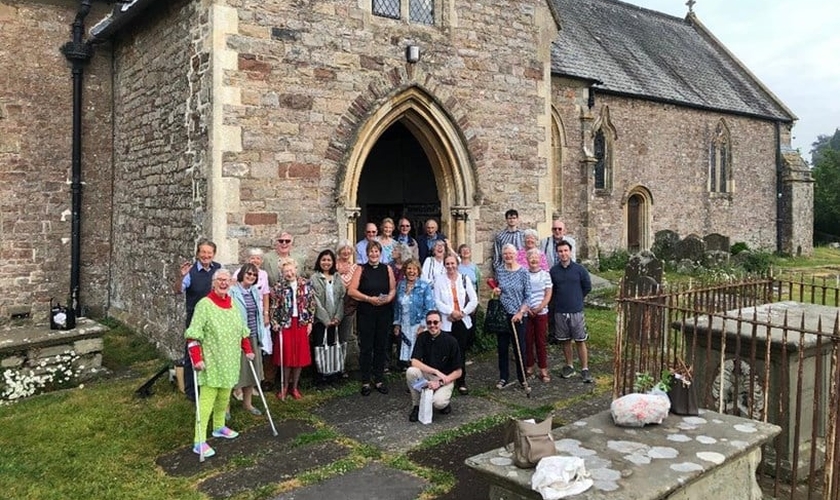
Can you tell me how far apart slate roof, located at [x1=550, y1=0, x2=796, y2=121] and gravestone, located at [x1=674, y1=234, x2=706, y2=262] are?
17.6 feet

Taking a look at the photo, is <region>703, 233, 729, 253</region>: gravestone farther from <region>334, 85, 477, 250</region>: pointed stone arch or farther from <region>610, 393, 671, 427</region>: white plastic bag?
<region>610, 393, 671, 427</region>: white plastic bag

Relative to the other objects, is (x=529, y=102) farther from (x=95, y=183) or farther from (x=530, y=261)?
(x=95, y=183)

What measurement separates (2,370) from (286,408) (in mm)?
3550

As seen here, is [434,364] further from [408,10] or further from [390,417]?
[408,10]

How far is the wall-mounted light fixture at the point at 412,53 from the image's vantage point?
8.96m

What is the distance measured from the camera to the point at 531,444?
11.3 feet

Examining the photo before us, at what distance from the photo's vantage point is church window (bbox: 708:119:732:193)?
25.0m

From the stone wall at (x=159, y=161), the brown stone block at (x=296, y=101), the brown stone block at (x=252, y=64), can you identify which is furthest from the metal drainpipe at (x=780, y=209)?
the stone wall at (x=159, y=161)

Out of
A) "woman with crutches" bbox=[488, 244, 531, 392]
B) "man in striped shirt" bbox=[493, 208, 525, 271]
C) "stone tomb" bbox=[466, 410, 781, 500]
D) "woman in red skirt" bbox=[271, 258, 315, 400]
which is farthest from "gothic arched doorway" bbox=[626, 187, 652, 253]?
"stone tomb" bbox=[466, 410, 781, 500]

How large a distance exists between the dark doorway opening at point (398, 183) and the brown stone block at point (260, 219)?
4.12 meters

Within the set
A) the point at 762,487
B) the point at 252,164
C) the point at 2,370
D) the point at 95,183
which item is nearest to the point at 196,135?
the point at 252,164

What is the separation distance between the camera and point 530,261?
774 centimetres

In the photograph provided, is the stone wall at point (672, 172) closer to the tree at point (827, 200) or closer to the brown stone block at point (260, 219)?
the tree at point (827, 200)

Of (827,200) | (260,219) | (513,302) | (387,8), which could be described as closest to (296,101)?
(260,219)
